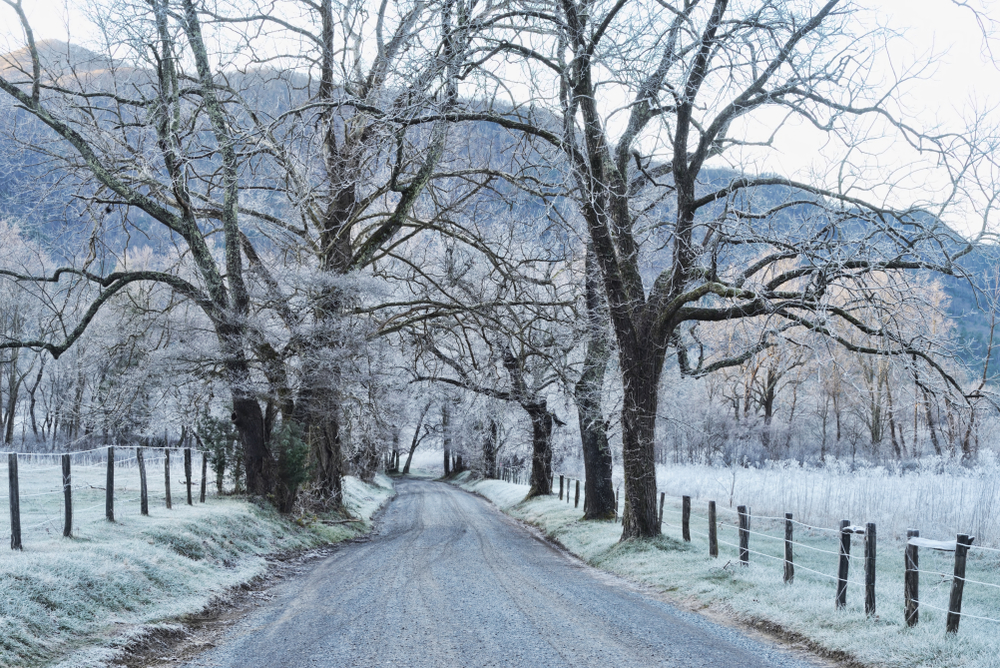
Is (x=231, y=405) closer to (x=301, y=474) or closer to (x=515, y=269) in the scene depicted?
(x=301, y=474)

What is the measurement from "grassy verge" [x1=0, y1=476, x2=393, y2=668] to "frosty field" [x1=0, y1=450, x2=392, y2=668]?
1 cm

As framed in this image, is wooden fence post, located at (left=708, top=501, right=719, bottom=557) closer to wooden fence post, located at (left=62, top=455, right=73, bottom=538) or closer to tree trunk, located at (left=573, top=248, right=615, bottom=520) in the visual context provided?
tree trunk, located at (left=573, top=248, right=615, bottom=520)

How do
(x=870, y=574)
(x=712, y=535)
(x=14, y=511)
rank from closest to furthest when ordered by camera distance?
(x=870, y=574) → (x=14, y=511) → (x=712, y=535)

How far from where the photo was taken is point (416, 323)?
1936 cm

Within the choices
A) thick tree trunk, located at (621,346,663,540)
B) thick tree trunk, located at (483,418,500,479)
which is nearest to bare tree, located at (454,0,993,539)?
thick tree trunk, located at (621,346,663,540)

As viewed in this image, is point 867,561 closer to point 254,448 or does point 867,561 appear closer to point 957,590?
point 957,590

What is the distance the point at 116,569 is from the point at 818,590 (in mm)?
7860

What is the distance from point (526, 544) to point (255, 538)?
6.14 m

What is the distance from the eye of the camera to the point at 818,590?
28.9 feet

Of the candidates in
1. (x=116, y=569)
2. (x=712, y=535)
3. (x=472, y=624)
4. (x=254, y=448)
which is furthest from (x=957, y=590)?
(x=254, y=448)

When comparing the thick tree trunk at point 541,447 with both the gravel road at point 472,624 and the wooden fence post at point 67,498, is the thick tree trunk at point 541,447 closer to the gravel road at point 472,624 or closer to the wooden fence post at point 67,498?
the gravel road at point 472,624

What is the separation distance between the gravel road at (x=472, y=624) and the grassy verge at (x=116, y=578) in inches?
33.0

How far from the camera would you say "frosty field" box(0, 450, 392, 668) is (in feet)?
20.6

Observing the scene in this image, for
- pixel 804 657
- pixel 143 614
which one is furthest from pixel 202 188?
pixel 804 657
